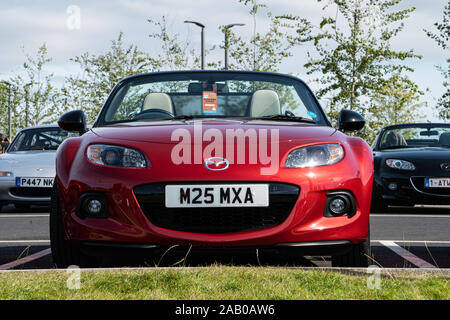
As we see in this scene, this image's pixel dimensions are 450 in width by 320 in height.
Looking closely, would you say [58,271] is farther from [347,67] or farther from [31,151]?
[347,67]

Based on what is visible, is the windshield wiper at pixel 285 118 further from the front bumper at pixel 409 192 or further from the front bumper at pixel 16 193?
the front bumper at pixel 16 193

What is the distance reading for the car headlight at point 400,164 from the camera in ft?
31.3

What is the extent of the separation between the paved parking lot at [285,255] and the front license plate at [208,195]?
284 mm

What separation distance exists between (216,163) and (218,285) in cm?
77

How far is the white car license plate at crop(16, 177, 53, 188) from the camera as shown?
972 centimetres

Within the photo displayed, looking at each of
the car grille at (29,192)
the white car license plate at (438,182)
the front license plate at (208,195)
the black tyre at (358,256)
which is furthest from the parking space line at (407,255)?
the car grille at (29,192)

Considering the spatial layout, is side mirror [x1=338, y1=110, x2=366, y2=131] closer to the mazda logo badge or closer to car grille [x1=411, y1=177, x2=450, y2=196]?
the mazda logo badge

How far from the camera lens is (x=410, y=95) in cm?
2486

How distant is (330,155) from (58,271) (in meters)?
1.73

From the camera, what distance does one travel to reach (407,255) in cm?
532

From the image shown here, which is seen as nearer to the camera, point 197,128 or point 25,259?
point 197,128

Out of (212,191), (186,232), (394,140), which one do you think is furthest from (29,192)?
(212,191)

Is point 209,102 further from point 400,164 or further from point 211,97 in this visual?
point 400,164

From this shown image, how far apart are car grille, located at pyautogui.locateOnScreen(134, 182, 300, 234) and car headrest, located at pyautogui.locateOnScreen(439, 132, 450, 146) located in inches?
297
